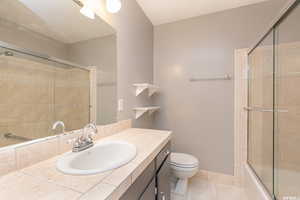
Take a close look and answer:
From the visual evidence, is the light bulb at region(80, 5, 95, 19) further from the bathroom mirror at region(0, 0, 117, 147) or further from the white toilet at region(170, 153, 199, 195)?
the white toilet at region(170, 153, 199, 195)

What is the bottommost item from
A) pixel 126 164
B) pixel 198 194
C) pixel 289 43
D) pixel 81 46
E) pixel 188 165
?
pixel 198 194

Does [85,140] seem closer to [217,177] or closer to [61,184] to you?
[61,184]

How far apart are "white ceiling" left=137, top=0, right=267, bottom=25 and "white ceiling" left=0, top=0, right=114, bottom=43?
1.05 meters

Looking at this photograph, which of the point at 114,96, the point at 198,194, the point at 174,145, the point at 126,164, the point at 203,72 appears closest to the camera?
the point at 126,164

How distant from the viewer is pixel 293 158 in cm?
159

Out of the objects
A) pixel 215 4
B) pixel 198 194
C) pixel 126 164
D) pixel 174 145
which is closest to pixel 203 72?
pixel 215 4

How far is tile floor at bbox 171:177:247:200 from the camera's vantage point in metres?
1.67

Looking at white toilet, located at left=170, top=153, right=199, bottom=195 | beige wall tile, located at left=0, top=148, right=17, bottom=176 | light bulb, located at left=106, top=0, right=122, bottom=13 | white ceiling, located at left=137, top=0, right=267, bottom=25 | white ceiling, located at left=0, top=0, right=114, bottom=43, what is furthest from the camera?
white ceiling, located at left=137, top=0, right=267, bottom=25

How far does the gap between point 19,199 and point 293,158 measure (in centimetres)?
238

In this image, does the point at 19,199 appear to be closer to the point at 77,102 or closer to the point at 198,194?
the point at 77,102

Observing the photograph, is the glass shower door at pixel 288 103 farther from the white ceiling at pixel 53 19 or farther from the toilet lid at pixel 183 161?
the white ceiling at pixel 53 19

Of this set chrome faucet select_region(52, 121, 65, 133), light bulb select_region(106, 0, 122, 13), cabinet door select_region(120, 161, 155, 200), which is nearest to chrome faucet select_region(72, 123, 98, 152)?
chrome faucet select_region(52, 121, 65, 133)

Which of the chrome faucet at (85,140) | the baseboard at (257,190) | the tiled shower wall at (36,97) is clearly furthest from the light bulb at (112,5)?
the baseboard at (257,190)

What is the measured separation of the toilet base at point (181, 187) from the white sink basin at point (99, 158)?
1.14m
